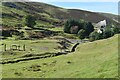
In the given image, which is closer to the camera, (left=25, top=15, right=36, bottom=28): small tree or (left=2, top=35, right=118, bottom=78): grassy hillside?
(left=2, top=35, right=118, bottom=78): grassy hillside

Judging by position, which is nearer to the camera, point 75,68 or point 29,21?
point 75,68

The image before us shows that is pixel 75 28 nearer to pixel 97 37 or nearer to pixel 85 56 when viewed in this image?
pixel 97 37

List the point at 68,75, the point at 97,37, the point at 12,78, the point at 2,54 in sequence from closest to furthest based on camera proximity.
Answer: the point at 68,75 < the point at 12,78 < the point at 2,54 < the point at 97,37

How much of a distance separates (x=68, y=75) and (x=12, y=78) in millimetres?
9181

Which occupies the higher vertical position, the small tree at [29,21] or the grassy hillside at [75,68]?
the small tree at [29,21]

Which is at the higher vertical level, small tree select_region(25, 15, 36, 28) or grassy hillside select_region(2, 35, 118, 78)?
small tree select_region(25, 15, 36, 28)

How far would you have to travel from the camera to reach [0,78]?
4306 centimetres

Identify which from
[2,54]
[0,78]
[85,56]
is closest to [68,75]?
[0,78]

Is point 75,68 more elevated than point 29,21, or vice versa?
point 29,21

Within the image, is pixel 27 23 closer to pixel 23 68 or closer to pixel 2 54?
pixel 2 54

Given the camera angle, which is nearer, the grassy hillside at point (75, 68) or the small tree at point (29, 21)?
the grassy hillside at point (75, 68)

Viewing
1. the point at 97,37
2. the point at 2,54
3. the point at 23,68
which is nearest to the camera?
the point at 23,68

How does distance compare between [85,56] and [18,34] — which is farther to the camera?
[18,34]

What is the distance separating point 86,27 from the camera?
158m
